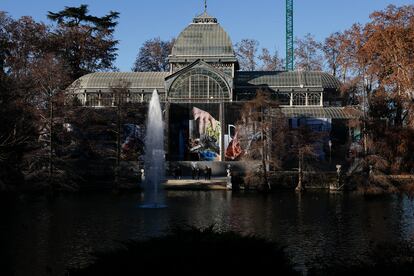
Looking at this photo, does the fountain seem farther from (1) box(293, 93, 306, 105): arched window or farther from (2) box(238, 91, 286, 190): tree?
(1) box(293, 93, 306, 105): arched window

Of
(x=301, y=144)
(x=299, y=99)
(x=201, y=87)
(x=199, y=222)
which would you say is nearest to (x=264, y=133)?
(x=301, y=144)

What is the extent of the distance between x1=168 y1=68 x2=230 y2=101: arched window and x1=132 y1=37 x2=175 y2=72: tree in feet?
104

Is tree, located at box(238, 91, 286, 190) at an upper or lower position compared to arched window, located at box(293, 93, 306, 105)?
lower

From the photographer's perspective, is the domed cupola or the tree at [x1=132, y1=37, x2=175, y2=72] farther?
the tree at [x1=132, y1=37, x2=175, y2=72]

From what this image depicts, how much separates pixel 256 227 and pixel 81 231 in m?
7.74

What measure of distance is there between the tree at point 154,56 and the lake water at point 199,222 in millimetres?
53778

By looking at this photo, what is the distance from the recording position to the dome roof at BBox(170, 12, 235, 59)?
6569 cm

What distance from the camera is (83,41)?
76.1m

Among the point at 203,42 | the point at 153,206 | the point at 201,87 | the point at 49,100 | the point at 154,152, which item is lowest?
the point at 153,206

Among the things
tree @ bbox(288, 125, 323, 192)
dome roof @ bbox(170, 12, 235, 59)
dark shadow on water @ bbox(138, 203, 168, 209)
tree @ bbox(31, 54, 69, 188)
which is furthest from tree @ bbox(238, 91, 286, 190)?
dome roof @ bbox(170, 12, 235, 59)

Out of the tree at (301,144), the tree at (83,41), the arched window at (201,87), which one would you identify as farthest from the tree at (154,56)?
the tree at (301,144)

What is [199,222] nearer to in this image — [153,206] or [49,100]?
[153,206]

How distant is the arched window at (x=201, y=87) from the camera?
200 ft

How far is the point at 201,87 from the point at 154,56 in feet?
110
